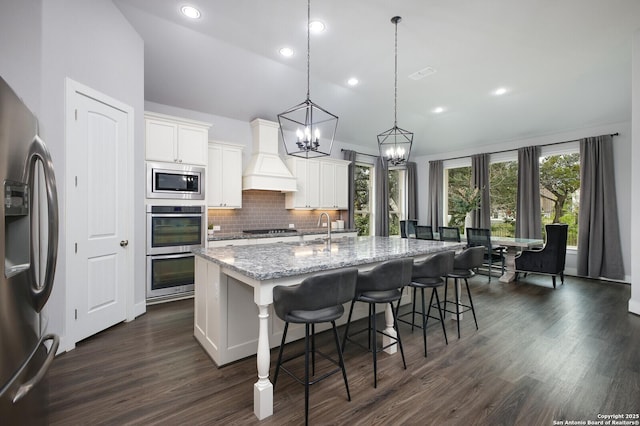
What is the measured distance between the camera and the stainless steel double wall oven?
386 cm

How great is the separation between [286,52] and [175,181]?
2.39 metres

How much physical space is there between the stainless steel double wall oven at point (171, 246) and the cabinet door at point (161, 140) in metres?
0.69

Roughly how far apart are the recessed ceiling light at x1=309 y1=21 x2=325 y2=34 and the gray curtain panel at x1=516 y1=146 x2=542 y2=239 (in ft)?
17.2

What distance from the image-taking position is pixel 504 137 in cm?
650

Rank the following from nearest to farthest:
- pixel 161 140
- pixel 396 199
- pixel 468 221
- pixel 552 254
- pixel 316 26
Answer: pixel 316 26 → pixel 161 140 → pixel 552 254 → pixel 468 221 → pixel 396 199

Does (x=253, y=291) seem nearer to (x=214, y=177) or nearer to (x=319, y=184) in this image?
(x=214, y=177)

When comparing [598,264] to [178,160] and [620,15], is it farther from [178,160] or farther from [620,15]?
[178,160]

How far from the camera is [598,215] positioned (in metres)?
5.27

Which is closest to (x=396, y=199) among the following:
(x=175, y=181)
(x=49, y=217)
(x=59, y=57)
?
(x=175, y=181)

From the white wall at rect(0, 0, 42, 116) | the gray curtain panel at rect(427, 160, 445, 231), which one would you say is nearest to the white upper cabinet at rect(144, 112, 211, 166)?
the white wall at rect(0, 0, 42, 116)

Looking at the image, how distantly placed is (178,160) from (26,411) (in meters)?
3.61

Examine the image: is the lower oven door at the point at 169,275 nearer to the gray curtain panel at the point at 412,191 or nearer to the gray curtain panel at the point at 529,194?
A: the gray curtain panel at the point at 412,191

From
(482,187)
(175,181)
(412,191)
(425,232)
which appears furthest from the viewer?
(412,191)

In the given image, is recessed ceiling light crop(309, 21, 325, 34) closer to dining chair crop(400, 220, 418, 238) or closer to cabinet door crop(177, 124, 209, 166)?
cabinet door crop(177, 124, 209, 166)
